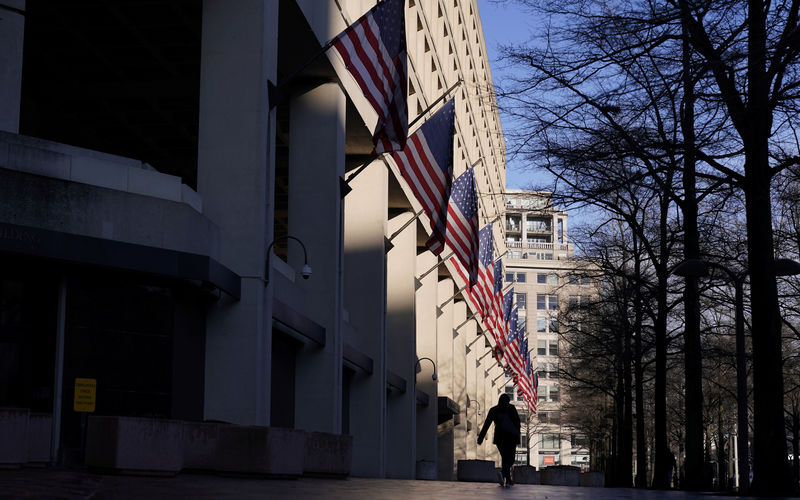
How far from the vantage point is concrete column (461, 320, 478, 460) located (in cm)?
6800

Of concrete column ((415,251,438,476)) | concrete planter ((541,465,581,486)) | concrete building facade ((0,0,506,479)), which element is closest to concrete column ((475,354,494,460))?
concrete column ((415,251,438,476))

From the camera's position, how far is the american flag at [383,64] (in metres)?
20.7

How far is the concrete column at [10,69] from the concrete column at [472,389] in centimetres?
→ 4901

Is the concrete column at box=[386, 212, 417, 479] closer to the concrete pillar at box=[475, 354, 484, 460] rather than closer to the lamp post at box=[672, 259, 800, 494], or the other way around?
the lamp post at box=[672, 259, 800, 494]

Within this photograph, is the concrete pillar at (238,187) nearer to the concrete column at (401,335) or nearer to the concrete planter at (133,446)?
the concrete planter at (133,446)

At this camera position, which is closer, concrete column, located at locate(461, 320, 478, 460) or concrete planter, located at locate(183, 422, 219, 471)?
concrete planter, located at locate(183, 422, 219, 471)

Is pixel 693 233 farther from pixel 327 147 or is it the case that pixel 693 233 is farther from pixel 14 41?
pixel 14 41

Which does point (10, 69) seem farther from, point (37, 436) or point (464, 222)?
point (464, 222)

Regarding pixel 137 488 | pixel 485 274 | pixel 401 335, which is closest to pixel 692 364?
pixel 401 335

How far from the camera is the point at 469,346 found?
69.7 m

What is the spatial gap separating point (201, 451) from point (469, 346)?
5505 centimetres

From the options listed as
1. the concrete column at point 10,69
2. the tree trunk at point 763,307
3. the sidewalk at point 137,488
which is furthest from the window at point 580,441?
the sidewalk at point 137,488

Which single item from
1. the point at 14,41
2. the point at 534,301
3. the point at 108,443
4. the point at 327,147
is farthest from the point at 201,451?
the point at 534,301

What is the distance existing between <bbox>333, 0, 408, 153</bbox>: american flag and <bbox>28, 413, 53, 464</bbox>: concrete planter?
8781 millimetres
